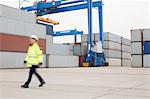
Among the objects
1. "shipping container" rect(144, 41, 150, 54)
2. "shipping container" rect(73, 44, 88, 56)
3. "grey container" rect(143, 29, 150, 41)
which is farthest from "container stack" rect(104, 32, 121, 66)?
"shipping container" rect(144, 41, 150, 54)

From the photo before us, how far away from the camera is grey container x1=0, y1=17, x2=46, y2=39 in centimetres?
2738

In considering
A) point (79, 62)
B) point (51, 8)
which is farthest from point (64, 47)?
point (51, 8)

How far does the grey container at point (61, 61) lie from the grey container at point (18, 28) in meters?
3.39

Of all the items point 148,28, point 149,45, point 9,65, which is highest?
point 148,28

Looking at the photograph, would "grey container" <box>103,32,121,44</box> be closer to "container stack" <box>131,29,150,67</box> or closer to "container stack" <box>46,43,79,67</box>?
"container stack" <box>46,43,79,67</box>

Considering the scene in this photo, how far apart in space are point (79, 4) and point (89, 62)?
8318 millimetres

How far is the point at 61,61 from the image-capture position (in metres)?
A: 37.4

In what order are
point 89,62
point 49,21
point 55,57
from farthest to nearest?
1. point 49,21
2. point 89,62
3. point 55,57

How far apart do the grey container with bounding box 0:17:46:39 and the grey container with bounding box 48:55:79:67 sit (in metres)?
3.39

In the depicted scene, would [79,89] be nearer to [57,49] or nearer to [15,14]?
[15,14]

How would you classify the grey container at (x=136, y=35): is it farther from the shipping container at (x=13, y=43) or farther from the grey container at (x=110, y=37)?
the grey container at (x=110, y=37)

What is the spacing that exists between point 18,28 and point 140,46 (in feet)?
43.3

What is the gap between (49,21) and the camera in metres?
48.4

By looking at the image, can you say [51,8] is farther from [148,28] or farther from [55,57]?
[148,28]
